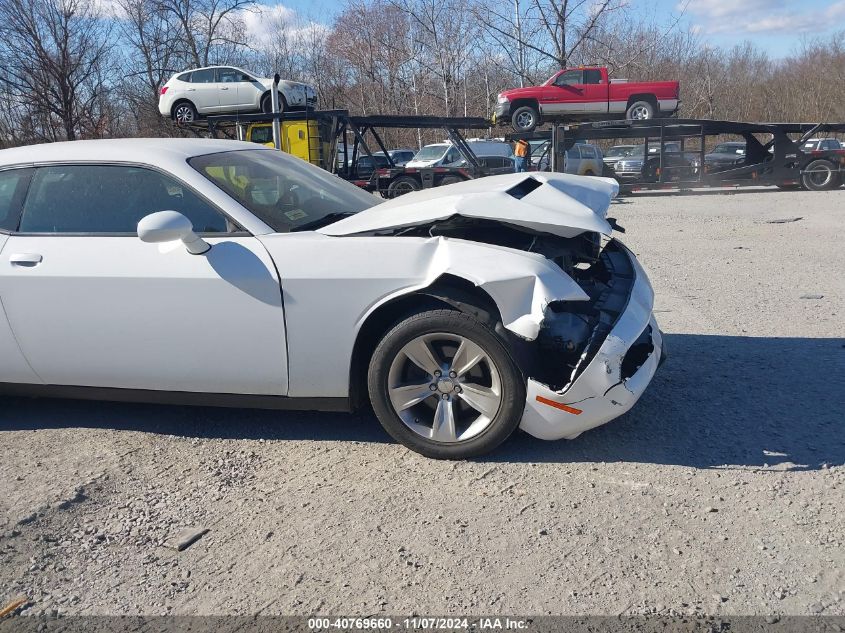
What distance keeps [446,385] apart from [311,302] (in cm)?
76

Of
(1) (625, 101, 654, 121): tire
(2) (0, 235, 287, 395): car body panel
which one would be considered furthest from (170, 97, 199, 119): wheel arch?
(2) (0, 235, 287, 395): car body panel

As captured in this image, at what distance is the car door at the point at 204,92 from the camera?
20.4 meters

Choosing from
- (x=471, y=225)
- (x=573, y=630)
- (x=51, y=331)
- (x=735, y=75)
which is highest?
(x=735, y=75)

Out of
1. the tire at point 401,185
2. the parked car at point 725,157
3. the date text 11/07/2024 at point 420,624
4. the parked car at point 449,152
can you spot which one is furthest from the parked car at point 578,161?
the date text 11/07/2024 at point 420,624

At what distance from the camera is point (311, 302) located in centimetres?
348

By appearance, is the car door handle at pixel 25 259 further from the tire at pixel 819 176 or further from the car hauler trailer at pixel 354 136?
the tire at pixel 819 176

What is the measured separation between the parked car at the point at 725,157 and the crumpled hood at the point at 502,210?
17948mm

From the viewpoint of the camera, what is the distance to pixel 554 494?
3.18 m

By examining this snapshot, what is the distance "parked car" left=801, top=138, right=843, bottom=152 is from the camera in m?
19.7

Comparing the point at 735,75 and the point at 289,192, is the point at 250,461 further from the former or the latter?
the point at 735,75

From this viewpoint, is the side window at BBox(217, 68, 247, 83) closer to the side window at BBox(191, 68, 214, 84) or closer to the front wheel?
the side window at BBox(191, 68, 214, 84)

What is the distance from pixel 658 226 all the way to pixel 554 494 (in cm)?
1075

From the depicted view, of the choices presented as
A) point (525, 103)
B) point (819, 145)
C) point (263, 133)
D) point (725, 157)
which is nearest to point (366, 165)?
point (263, 133)

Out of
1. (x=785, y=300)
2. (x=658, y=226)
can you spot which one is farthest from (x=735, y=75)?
(x=785, y=300)
